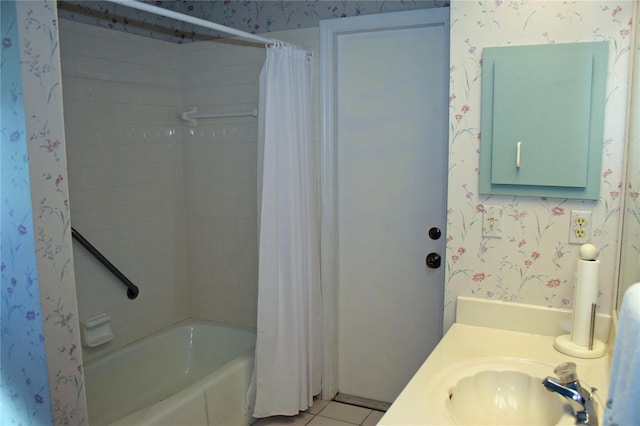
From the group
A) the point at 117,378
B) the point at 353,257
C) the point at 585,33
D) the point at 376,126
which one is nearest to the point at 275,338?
the point at 353,257

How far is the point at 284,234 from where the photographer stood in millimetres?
2631

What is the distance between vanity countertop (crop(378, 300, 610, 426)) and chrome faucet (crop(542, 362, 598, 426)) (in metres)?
0.12

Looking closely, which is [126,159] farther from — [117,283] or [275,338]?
[275,338]

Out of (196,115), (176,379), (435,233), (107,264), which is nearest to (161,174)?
(196,115)

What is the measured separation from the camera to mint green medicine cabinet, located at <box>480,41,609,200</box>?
1788 mm

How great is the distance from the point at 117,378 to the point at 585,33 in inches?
103

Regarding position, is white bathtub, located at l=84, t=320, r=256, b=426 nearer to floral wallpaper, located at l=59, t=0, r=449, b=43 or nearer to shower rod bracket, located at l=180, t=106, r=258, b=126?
shower rod bracket, located at l=180, t=106, r=258, b=126

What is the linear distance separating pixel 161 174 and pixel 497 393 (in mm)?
2256

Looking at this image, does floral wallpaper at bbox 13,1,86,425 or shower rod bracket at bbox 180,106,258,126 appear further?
shower rod bracket at bbox 180,106,258,126

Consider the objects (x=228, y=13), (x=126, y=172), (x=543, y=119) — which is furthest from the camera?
(x=228, y=13)

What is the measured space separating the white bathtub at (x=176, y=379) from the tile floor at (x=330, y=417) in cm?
18

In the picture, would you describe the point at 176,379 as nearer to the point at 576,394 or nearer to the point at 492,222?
the point at 492,222

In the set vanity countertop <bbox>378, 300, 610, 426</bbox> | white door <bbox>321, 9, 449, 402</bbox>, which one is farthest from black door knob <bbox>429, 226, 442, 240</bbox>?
vanity countertop <bbox>378, 300, 610, 426</bbox>

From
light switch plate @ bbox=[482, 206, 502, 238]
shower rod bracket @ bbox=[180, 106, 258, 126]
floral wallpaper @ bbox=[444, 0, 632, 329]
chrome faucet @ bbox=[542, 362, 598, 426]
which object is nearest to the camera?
chrome faucet @ bbox=[542, 362, 598, 426]
